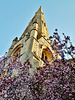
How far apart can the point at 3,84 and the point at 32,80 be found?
1346 mm

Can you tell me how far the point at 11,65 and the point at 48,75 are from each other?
90.6 inches

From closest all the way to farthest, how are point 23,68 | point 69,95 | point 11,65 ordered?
point 69,95 → point 23,68 → point 11,65

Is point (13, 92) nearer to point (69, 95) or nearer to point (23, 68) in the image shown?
point (23, 68)

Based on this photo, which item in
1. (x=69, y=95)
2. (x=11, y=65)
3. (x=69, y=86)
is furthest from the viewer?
(x=11, y=65)

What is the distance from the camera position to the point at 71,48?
545 centimetres

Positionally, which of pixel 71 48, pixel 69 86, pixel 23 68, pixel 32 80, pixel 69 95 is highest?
pixel 71 48

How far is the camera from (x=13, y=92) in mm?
5602

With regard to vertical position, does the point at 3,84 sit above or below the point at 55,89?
above

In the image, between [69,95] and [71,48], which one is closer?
[69,95]

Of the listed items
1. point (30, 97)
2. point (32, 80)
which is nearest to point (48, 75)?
point (32, 80)

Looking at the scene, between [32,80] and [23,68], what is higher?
[23,68]

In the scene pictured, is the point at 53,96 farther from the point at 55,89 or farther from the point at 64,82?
the point at 64,82

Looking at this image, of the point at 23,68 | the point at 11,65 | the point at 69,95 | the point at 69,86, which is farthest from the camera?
the point at 11,65

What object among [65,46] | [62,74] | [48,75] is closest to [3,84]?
[48,75]
